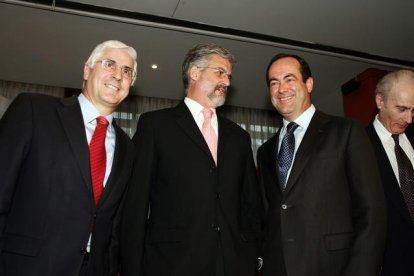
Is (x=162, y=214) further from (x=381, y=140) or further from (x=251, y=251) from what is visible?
(x=381, y=140)

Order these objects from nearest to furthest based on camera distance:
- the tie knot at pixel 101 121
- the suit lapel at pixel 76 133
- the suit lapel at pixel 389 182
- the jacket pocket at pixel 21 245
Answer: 1. the jacket pocket at pixel 21 245
2. the suit lapel at pixel 76 133
3. the tie knot at pixel 101 121
4. the suit lapel at pixel 389 182

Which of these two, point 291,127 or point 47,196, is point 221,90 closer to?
point 291,127

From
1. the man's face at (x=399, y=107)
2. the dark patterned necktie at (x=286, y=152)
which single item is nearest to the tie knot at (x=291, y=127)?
the dark patterned necktie at (x=286, y=152)

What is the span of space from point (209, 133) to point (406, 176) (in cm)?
117

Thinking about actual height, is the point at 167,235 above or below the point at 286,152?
below

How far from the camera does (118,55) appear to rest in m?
2.20

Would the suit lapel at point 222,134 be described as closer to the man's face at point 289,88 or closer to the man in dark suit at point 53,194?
the man's face at point 289,88

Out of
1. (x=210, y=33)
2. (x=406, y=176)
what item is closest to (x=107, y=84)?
(x=406, y=176)

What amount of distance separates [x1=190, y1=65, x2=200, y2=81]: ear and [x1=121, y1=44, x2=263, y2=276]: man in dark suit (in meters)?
0.20

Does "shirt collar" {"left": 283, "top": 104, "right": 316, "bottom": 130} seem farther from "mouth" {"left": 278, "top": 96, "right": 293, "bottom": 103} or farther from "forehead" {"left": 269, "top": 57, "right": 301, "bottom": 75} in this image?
"forehead" {"left": 269, "top": 57, "right": 301, "bottom": 75}

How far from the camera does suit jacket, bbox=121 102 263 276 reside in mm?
1908

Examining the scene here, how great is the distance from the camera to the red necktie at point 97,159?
1833 mm

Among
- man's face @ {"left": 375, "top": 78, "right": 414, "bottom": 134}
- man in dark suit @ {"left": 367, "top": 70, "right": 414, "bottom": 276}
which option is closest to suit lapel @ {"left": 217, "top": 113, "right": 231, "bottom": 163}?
man in dark suit @ {"left": 367, "top": 70, "right": 414, "bottom": 276}

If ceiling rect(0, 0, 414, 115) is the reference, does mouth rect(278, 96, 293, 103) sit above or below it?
below
